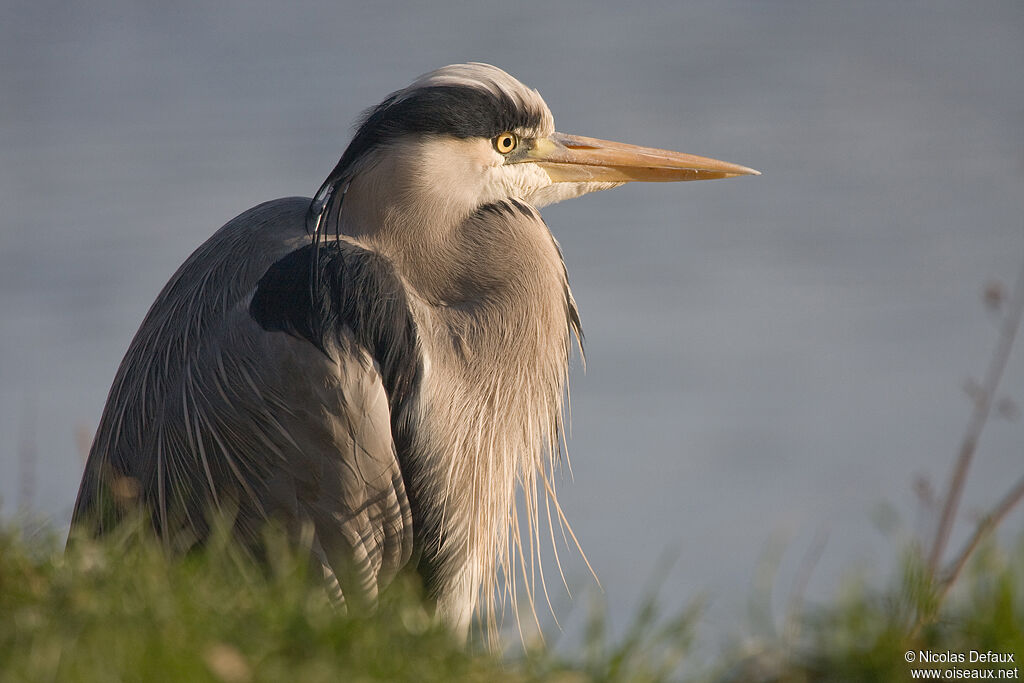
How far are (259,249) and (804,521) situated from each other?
523 centimetres

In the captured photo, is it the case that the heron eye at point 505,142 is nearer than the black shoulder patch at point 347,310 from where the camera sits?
No

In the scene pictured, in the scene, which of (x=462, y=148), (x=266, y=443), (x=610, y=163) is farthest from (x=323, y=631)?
(x=610, y=163)

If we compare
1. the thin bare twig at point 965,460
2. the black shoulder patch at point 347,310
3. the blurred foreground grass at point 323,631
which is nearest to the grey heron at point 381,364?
the black shoulder patch at point 347,310

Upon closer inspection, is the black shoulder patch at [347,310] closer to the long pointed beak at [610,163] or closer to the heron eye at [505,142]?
the heron eye at [505,142]

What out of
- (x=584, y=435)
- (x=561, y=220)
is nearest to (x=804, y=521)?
(x=584, y=435)

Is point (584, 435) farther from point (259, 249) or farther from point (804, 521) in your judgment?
point (259, 249)

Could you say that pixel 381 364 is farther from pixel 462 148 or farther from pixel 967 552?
pixel 967 552

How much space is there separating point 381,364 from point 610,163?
1.18 m

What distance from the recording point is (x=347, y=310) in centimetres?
329

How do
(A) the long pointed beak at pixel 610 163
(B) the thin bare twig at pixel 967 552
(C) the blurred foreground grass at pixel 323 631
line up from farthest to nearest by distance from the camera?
1. (A) the long pointed beak at pixel 610 163
2. (B) the thin bare twig at pixel 967 552
3. (C) the blurred foreground grass at pixel 323 631

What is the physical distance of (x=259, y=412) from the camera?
3.29 m

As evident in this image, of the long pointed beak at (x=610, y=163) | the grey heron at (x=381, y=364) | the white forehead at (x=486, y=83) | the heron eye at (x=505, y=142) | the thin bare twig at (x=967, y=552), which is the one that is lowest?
the thin bare twig at (x=967, y=552)

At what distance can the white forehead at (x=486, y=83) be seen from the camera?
11.9ft

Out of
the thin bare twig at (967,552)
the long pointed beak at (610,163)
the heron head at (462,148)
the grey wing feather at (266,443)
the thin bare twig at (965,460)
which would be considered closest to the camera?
the thin bare twig at (967,552)
